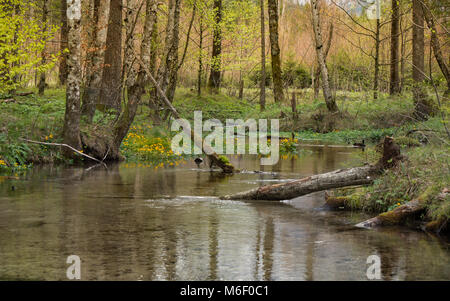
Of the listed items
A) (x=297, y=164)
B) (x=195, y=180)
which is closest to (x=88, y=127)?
(x=195, y=180)

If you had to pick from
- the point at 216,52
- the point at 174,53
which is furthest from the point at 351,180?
the point at 216,52

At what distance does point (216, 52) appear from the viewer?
40.4 metres

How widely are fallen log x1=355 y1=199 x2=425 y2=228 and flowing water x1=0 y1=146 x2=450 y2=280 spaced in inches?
11.7

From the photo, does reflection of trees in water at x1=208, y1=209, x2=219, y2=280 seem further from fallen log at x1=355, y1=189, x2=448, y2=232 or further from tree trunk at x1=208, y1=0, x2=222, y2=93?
tree trunk at x1=208, y1=0, x2=222, y2=93

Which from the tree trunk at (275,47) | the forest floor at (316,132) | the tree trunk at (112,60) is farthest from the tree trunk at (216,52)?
the tree trunk at (112,60)

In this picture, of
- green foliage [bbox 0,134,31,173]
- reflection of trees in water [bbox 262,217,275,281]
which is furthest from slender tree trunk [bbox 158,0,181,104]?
reflection of trees in water [bbox 262,217,275,281]

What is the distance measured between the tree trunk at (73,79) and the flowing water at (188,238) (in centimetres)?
356

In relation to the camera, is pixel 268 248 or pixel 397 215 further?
pixel 397 215

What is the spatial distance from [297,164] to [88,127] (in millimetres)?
6784

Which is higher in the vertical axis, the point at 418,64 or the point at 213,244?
the point at 418,64

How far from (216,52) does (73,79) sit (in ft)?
78.9

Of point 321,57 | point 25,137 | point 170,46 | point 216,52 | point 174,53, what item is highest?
point 216,52

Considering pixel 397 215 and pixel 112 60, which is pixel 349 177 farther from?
pixel 112 60

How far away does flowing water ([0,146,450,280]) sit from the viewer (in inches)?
276
